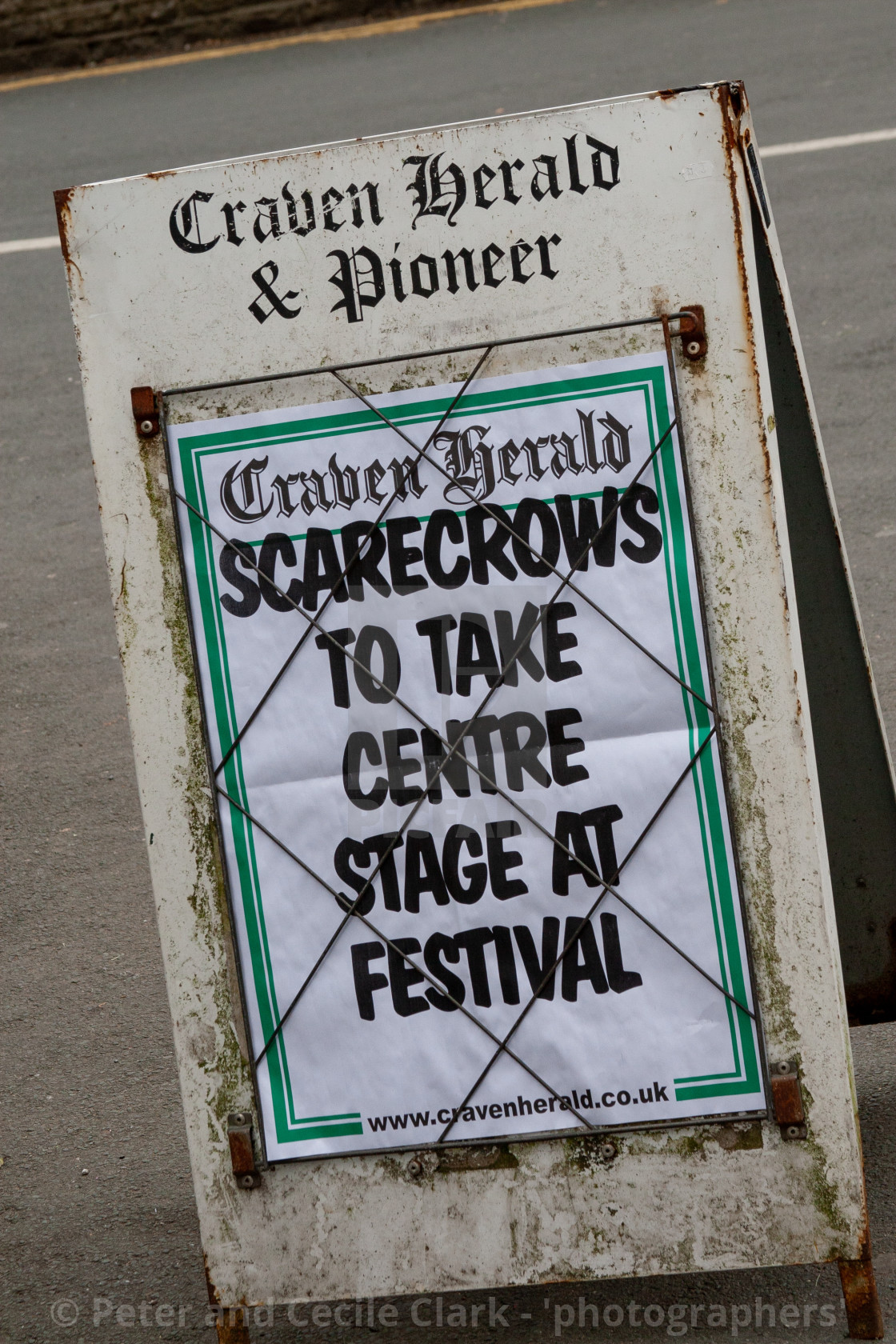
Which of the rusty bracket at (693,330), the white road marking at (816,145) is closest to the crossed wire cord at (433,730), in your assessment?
the rusty bracket at (693,330)

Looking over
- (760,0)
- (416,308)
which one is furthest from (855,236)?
(416,308)

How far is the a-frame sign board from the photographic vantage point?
87.0 inches

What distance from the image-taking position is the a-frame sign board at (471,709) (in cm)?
221

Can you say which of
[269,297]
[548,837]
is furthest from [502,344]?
[548,837]

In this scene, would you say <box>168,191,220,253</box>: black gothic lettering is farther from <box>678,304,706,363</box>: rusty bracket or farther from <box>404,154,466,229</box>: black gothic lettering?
<box>678,304,706,363</box>: rusty bracket

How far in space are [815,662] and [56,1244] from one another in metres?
2.00

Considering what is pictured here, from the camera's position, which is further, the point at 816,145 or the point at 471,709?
the point at 816,145

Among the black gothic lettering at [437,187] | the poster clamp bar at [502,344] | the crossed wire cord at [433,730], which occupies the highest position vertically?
the black gothic lettering at [437,187]

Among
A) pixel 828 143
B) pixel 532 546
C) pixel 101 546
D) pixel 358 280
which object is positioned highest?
pixel 828 143

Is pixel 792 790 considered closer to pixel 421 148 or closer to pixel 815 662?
pixel 815 662

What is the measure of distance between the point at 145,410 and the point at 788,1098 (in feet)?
5.01

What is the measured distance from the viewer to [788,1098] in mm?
2268

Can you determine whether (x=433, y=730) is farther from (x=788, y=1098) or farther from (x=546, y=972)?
(x=788, y=1098)

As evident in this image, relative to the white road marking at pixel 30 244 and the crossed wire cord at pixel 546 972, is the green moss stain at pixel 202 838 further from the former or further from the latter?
the white road marking at pixel 30 244
